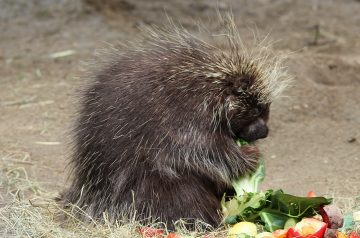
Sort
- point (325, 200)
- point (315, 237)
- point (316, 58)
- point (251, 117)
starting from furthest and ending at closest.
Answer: point (316, 58)
point (251, 117)
point (325, 200)
point (315, 237)

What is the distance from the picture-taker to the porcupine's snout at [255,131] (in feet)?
16.9

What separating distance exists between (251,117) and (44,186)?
73.5 inches

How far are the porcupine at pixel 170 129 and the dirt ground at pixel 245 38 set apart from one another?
63 centimetres

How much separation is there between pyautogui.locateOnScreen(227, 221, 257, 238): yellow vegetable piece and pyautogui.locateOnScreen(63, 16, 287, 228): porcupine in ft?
0.87

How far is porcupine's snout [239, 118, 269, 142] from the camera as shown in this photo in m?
5.14

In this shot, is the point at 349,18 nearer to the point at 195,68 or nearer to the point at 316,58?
the point at 316,58

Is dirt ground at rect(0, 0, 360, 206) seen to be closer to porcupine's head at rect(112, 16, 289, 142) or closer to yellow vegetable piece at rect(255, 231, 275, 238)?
porcupine's head at rect(112, 16, 289, 142)

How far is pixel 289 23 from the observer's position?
10062 millimetres

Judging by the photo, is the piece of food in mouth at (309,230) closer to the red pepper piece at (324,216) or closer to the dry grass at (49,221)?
the red pepper piece at (324,216)

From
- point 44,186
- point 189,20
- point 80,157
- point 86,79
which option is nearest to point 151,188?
point 80,157

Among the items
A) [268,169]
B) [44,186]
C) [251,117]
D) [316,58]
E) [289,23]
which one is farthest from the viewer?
[289,23]

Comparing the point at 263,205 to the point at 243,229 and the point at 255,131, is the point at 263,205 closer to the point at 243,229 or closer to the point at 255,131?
the point at 243,229

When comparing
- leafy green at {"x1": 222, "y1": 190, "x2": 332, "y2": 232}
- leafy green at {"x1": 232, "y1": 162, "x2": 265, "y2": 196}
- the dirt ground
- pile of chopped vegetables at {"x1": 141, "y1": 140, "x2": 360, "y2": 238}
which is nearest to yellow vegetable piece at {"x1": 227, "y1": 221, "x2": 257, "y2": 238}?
pile of chopped vegetables at {"x1": 141, "y1": 140, "x2": 360, "y2": 238}

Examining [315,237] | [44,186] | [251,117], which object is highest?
[251,117]
